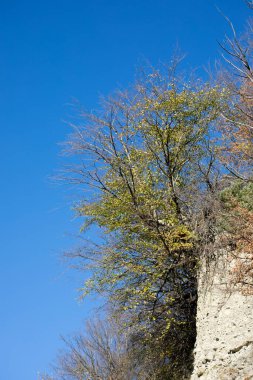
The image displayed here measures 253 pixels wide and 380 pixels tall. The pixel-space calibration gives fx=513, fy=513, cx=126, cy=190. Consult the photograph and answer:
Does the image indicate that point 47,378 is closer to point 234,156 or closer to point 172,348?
point 172,348

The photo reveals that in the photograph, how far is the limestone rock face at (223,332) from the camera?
1247 cm

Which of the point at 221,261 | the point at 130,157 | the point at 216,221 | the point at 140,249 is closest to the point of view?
the point at 221,261

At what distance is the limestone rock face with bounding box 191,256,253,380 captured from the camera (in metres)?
12.5

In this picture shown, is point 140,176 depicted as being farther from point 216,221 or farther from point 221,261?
point 221,261

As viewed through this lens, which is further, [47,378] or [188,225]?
[47,378]

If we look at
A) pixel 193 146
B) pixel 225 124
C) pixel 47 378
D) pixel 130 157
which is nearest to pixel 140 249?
pixel 130 157

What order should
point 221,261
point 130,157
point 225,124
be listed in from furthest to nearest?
1. point 225,124
2. point 130,157
3. point 221,261

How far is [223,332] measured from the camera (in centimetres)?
1367

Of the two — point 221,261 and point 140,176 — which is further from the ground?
point 140,176

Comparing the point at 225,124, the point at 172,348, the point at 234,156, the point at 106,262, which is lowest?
the point at 172,348

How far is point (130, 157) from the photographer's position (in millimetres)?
19719

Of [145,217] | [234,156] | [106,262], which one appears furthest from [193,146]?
[106,262]

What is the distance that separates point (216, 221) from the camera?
56.1ft

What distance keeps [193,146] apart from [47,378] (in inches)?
523
